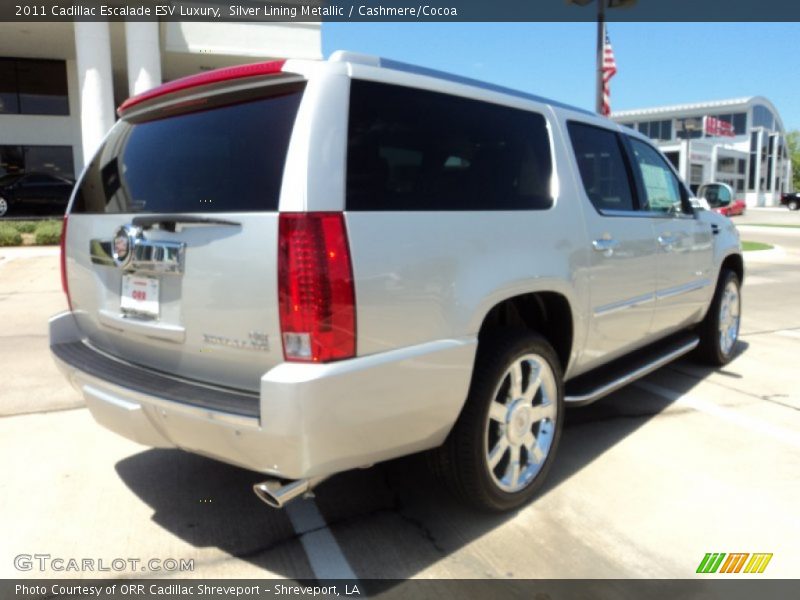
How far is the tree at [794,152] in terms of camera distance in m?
98.4

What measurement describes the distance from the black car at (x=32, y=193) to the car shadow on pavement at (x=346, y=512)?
19.5m

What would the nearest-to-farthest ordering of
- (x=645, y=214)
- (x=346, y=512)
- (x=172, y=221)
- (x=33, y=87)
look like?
(x=172, y=221) < (x=346, y=512) < (x=645, y=214) < (x=33, y=87)

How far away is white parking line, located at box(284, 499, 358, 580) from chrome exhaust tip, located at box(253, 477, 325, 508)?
18.1 inches

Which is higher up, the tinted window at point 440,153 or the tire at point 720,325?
the tinted window at point 440,153

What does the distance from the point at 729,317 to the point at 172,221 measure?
4884 millimetres

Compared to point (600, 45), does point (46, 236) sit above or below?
below

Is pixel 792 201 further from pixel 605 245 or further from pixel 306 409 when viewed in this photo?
pixel 306 409

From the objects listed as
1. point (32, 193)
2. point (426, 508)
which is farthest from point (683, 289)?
point (32, 193)

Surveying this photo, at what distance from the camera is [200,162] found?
2.62 m

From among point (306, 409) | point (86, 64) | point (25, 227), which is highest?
point (86, 64)

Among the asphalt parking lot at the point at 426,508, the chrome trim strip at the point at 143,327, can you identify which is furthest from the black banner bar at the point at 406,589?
the chrome trim strip at the point at 143,327

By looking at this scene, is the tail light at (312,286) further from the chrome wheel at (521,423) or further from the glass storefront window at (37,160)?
the glass storefront window at (37,160)

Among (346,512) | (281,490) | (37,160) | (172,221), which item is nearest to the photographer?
(281,490)

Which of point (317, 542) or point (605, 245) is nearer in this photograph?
point (317, 542)
